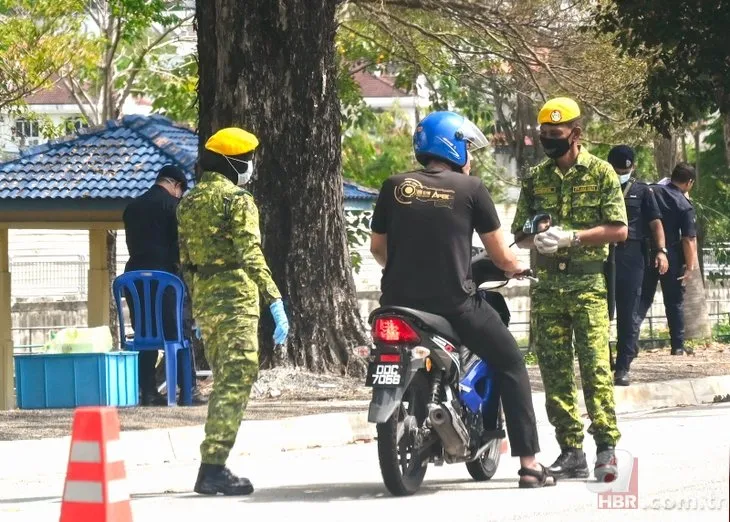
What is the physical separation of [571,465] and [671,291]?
26.7 ft

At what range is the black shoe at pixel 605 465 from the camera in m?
8.44

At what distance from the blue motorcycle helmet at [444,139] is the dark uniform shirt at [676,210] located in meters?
7.47

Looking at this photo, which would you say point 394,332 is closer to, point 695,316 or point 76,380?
point 76,380

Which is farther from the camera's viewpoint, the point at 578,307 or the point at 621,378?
the point at 621,378

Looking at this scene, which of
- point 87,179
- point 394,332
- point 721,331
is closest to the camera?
point 394,332

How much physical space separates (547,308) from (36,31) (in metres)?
20.4

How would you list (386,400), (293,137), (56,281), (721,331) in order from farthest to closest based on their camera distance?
1. (56,281)
2. (721,331)
3. (293,137)
4. (386,400)

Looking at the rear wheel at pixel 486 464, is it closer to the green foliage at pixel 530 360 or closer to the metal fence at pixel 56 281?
the green foliage at pixel 530 360

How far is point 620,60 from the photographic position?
18516mm

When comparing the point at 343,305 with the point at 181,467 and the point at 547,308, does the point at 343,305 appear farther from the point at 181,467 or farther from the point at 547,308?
the point at 547,308

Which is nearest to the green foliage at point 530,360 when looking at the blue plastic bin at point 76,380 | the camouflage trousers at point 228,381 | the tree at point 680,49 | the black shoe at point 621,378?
the tree at point 680,49

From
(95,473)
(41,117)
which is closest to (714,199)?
(41,117)

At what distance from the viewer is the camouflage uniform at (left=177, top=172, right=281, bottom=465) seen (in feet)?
27.1

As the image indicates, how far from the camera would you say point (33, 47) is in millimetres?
27375
